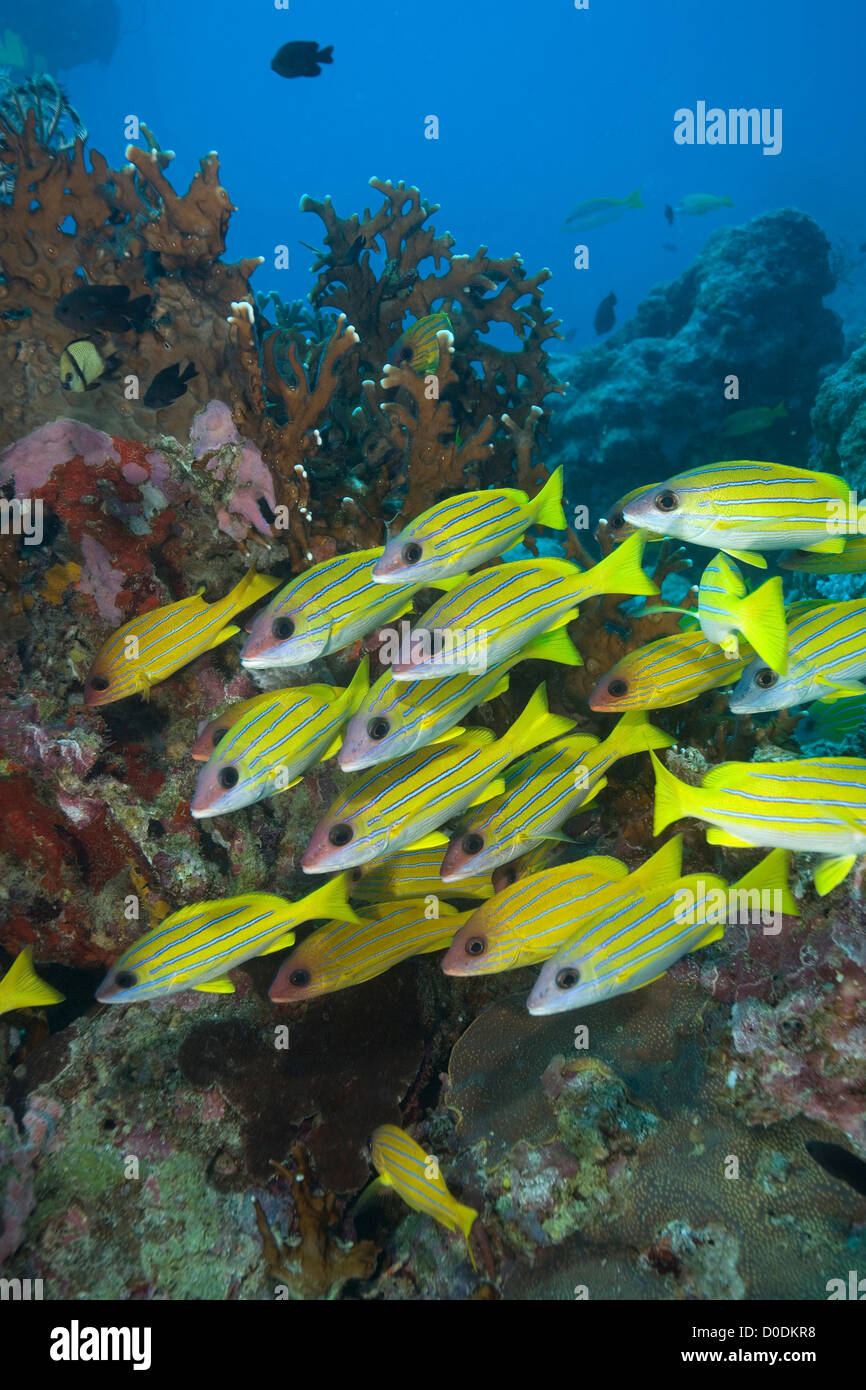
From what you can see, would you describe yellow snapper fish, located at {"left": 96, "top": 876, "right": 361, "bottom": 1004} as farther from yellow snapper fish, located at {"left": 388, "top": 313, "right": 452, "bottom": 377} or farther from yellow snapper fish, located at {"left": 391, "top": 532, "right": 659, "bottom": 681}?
yellow snapper fish, located at {"left": 388, "top": 313, "right": 452, "bottom": 377}

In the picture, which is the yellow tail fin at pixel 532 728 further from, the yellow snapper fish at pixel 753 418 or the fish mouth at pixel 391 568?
the yellow snapper fish at pixel 753 418

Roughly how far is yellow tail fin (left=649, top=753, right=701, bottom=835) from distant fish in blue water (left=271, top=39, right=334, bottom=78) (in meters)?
9.32

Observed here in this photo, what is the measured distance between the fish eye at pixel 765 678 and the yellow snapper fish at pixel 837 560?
83 centimetres

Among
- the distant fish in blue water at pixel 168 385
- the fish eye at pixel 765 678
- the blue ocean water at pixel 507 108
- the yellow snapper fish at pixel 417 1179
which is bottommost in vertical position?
the yellow snapper fish at pixel 417 1179

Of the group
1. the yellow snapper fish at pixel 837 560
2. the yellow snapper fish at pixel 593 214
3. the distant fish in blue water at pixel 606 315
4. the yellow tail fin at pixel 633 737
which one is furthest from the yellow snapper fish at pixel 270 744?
the yellow snapper fish at pixel 593 214

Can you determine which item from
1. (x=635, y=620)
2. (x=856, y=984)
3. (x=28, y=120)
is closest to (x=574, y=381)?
(x=28, y=120)

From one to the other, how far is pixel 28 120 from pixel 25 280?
138cm

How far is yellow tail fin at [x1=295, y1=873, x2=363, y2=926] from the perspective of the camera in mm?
2520

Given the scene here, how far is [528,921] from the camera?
2.38 m

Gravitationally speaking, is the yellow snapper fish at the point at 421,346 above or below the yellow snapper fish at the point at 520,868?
above

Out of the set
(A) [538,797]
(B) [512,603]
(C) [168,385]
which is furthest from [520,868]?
(C) [168,385]

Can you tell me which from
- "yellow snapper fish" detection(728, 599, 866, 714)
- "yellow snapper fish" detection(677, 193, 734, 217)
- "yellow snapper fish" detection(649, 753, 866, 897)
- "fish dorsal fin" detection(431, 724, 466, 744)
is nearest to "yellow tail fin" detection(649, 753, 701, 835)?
"yellow snapper fish" detection(649, 753, 866, 897)

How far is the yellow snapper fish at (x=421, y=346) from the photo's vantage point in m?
5.34

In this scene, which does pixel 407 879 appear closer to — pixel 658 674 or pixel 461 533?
pixel 658 674
